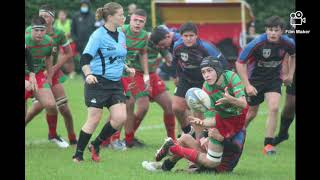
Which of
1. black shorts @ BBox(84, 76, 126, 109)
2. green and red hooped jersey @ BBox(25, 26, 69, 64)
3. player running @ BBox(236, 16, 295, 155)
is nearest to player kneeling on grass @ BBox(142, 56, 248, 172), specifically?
black shorts @ BBox(84, 76, 126, 109)

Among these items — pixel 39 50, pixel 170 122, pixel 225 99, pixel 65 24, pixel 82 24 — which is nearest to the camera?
pixel 225 99

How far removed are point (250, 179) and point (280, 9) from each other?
14.3m

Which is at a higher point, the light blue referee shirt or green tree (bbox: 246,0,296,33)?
green tree (bbox: 246,0,296,33)

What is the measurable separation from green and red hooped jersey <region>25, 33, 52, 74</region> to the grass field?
1.17 meters

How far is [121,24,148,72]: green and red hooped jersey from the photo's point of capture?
1116 centimetres

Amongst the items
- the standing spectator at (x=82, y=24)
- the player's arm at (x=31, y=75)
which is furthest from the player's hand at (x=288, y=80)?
the standing spectator at (x=82, y=24)

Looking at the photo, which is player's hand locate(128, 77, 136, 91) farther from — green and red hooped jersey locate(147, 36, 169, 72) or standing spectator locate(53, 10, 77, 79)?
standing spectator locate(53, 10, 77, 79)

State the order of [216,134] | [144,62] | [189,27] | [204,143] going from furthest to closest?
[144,62]
[189,27]
[204,143]
[216,134]

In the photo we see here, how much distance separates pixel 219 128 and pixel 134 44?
9.95 feet

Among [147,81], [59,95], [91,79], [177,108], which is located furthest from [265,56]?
[91,79]

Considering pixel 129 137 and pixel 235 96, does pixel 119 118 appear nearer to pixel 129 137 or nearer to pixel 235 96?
pixel 235 96

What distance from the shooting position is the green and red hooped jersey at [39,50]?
1072 centimetres

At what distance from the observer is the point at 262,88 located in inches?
442
